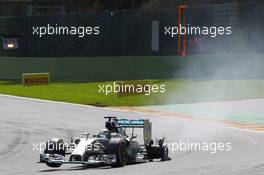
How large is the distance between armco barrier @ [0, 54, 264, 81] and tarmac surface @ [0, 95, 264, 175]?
8.91m

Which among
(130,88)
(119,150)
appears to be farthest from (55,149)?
(130,88)

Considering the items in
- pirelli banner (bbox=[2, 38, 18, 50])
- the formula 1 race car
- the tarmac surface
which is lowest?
the tarmac surface

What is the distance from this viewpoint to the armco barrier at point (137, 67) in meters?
39.9

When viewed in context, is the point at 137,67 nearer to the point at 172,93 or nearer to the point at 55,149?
the point at 172,93

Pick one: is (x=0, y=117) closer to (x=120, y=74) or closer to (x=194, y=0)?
(x=120, y=74)

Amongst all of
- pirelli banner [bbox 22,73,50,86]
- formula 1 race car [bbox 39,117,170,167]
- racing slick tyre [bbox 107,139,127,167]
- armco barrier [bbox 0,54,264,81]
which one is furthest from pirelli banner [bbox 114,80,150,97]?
racing slick tyre [bbox 107,139,127,167]

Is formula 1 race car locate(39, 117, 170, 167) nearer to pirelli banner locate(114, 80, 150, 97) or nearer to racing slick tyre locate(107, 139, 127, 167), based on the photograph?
racing slick tyre locate(107, 139, 127, 167)

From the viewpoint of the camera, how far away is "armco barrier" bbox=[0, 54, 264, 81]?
131 feet

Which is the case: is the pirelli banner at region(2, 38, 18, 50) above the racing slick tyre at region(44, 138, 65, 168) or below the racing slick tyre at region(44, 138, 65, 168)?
above

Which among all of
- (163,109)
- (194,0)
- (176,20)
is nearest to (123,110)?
(163,109)

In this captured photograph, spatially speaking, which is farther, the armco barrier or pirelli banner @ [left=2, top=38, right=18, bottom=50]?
pirelli banner @ [left=2, top=38, right=18, bottom=50]

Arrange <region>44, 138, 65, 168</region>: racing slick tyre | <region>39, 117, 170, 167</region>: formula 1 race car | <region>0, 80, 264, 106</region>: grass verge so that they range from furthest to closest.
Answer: <region>0, 80, 264, 106</region>: grass verge < <region>44, 138, 65, 168</region>: racing slick tyre < <region>39, 117, 170, 167</region>: formula 1 race car

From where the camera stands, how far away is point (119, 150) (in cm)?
1567

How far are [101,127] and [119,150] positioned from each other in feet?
33.5
